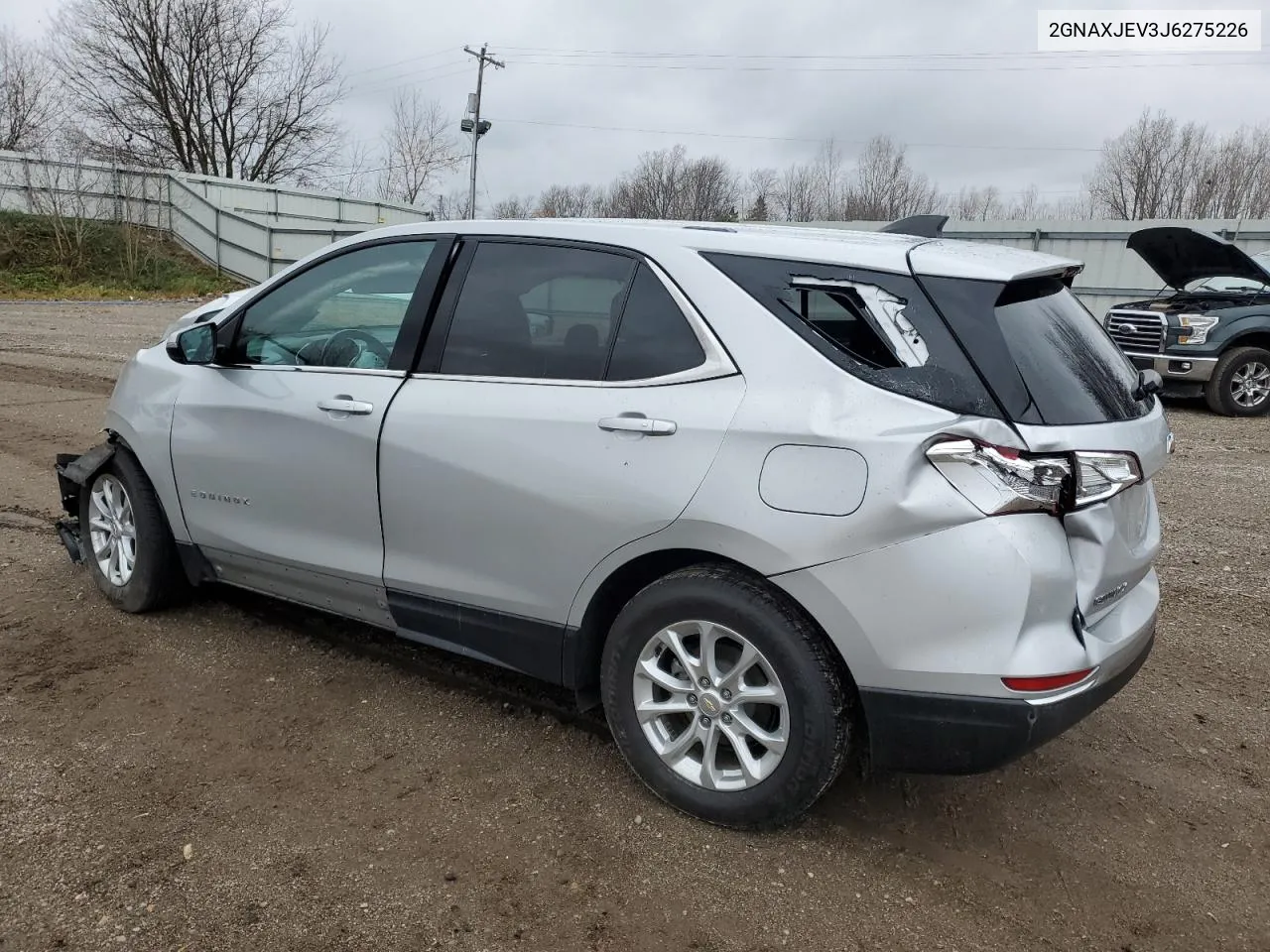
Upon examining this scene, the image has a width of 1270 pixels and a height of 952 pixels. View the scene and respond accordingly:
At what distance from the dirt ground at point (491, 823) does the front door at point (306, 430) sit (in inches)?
18.6

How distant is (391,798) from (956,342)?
212cm

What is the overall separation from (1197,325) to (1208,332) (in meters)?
0.15

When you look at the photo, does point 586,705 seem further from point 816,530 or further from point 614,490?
point 816,530

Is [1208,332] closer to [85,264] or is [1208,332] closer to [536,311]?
[536,311]

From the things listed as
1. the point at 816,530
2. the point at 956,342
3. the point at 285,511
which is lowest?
the point at 285,511

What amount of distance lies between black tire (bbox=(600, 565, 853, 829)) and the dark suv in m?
9.98

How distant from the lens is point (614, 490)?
9.09 ft

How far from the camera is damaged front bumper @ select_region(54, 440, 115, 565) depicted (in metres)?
4.38

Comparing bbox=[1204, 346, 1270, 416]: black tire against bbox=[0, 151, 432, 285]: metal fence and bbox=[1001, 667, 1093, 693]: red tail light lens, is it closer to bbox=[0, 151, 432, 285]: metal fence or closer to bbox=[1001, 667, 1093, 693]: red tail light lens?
bbox=[1001, 667, 1093, 693]: red tail light lens

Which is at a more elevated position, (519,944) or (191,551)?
(191,551)

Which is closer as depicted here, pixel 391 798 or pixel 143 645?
pixel 391 798

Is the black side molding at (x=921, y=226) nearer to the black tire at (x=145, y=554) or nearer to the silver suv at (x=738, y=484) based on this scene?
the silver suv at (x=738, y=484)

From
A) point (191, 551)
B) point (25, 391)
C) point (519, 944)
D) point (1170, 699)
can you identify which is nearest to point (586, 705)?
point (519, 944)

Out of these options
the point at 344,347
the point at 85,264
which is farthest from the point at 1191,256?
the point at 85,264
